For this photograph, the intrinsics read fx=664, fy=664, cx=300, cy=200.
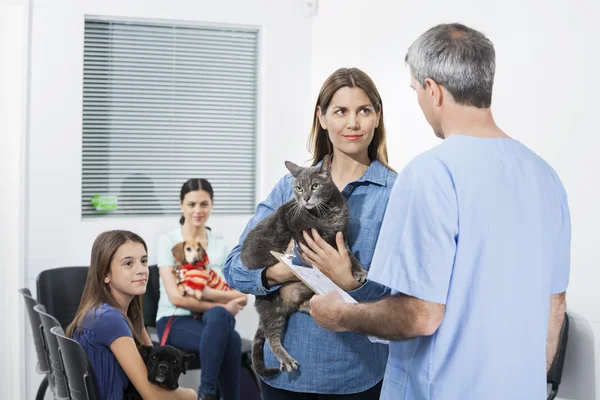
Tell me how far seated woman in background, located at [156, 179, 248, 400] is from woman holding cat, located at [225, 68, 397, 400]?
1.83m

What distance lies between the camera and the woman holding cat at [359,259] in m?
Answer: 1.83

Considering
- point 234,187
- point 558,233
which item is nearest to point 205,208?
point 234,187

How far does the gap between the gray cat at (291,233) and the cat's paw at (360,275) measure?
61 mm

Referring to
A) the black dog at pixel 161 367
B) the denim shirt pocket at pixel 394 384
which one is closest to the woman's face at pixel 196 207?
the black dog at pixel 161 367

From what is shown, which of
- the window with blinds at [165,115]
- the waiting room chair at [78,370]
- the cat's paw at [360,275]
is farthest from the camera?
the window with blinds at [165,115]

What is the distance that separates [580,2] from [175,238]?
2.70 m

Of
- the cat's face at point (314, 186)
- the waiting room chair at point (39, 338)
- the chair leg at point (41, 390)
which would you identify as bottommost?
the chair leg at point (41, 390)

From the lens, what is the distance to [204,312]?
3990 mm

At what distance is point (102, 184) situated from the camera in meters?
4.61

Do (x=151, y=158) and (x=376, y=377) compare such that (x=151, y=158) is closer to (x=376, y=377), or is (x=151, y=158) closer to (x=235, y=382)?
(x=235, y=382)

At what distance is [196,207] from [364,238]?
2480 mm

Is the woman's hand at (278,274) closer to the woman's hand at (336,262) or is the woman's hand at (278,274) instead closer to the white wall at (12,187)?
the woman's hand at (336,262)

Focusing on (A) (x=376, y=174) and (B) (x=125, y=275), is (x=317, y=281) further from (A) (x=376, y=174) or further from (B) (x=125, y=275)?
(B) (x=125, y=275)

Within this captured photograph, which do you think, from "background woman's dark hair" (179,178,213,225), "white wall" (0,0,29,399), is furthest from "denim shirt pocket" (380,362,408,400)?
"white wall" (0,0,29,399)
